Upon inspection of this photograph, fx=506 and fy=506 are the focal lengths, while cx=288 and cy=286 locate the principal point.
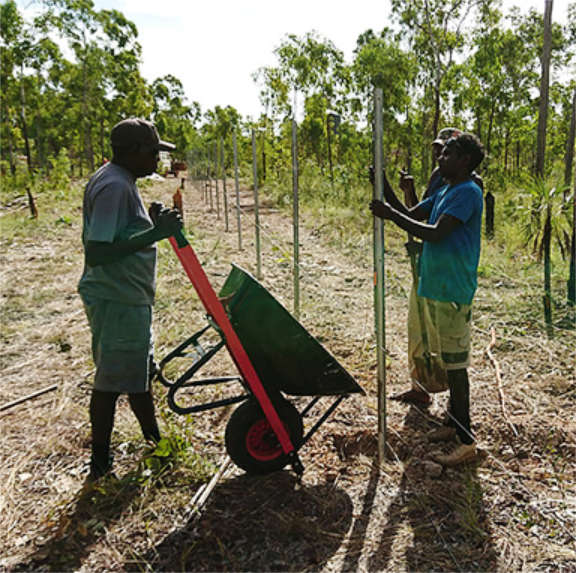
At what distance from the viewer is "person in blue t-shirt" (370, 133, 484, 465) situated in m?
2.37

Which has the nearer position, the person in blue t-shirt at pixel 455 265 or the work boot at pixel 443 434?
the person in blue t-shirt at pixel 455 265

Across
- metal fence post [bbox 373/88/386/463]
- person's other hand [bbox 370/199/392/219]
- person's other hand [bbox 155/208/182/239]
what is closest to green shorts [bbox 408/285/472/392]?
metal fence post [bbox 373/88/386/463]

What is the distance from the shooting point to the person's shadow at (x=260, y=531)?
6.50 feet

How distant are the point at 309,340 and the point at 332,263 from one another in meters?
5.34

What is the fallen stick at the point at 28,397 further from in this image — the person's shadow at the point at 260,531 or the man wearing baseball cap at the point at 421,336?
the man wearing baseball cap at the point at 421,336

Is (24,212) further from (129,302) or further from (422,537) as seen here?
(422,537)

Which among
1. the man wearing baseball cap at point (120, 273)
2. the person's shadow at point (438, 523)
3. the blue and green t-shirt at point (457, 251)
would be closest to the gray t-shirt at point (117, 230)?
the man wearing baseball cap at point (120, 273)

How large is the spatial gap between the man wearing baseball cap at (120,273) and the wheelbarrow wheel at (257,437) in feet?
1.54

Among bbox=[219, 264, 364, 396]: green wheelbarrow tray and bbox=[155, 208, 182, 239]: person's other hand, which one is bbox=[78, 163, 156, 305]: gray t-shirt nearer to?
bbox=[155, 208, 182, 239]: person's other hand

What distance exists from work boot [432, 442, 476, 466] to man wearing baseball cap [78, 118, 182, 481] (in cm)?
150

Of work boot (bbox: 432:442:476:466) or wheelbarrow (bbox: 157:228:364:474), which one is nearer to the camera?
wheelbarrow (bbox: 157:228:364:474)

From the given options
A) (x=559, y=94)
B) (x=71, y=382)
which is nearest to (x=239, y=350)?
(x=71, y=382)

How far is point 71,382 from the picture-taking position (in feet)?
11.7

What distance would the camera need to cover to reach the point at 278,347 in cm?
219
